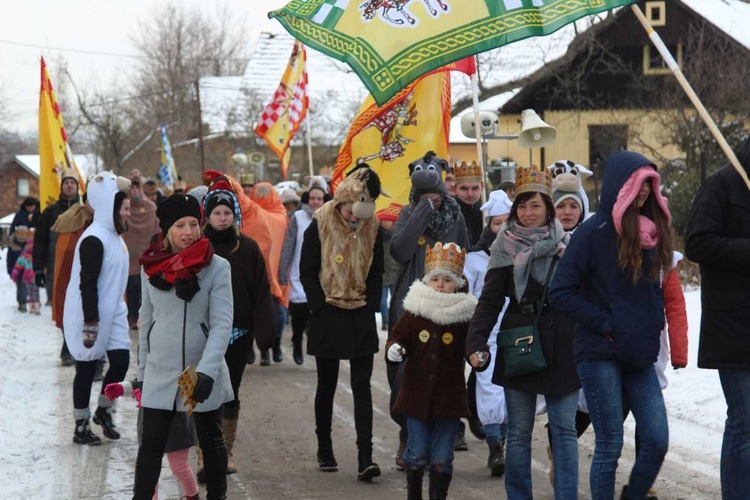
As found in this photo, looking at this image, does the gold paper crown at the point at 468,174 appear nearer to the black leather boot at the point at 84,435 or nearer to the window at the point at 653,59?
the black leather boot at the point at 84,435

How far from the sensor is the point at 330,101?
4900 centimetres

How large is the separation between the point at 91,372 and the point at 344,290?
219 cm

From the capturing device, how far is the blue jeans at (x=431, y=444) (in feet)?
21.6

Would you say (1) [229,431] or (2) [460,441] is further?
(2) [460,441]

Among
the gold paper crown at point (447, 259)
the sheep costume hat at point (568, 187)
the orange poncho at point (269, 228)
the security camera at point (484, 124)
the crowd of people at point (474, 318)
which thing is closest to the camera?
the crowd of people at point (474, 318)

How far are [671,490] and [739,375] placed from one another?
1.97 metres

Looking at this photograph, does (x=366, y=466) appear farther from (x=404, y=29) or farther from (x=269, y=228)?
(x=269, y=228)

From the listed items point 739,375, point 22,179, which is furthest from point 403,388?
point 22,179

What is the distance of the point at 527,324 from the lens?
610 centimetres

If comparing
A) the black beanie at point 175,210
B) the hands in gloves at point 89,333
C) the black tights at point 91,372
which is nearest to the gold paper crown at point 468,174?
the black tights at point 91,372

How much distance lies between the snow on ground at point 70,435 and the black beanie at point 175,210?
6.33 feet

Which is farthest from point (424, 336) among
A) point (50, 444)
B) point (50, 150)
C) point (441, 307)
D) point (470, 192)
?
point (50, 150)

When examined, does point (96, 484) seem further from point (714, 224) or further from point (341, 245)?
point (714, 224)

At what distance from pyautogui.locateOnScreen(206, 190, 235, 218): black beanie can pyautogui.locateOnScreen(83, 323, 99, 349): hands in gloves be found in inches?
58.1
